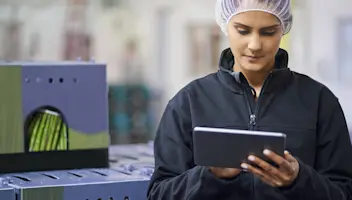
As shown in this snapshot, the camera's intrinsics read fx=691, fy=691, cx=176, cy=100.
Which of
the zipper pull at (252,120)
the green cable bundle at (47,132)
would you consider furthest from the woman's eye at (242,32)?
the green cable bundle at (47,132)

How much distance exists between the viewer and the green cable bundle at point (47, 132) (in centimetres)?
150

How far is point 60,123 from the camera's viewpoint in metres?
1.53

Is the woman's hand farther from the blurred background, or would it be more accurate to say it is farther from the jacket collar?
the blurred background

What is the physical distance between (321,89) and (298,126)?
95 mm

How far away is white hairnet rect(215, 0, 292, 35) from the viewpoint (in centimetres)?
118

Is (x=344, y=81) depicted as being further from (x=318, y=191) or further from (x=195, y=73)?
(x=318, y=191)

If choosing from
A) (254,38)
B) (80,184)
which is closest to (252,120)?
(254,38)

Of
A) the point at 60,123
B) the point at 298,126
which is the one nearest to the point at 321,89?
the point at 298,126

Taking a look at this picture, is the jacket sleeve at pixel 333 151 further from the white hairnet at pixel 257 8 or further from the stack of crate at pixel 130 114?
the stack of crate at pixel 130 114

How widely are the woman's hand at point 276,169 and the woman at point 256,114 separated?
51 millimetres

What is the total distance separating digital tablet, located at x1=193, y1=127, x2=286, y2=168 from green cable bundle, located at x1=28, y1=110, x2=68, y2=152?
1.76ft

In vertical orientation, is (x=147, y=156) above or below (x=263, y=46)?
below

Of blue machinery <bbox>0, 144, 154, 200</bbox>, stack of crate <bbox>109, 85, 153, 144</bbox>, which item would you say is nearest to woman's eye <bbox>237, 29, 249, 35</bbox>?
blue machinery <bbox>0, 144, 154, 200</bbox>

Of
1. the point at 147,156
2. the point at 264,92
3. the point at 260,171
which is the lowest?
the point at 147,156
